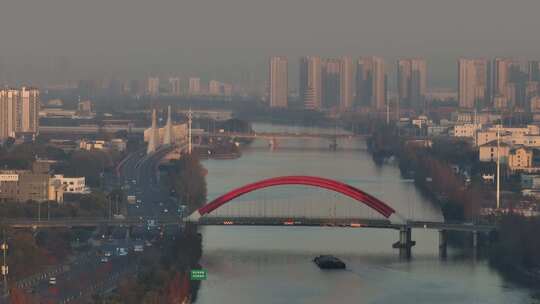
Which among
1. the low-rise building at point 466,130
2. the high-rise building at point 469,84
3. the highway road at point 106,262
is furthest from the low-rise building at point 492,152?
the high-rise building at point 469,84

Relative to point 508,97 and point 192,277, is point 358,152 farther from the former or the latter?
point 192,277

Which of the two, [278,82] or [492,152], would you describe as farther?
[278,82]

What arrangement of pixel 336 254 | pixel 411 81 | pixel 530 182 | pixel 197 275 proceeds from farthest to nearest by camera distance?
pixel 411 81, pixel 530 182, pixel 336 254, pixel 197 275

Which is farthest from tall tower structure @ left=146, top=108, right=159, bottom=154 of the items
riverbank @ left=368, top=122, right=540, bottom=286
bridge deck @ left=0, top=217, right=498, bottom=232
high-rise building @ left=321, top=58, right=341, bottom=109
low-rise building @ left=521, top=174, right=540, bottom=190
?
high-rise building @ left=321, top=58, right=341, bottom=109

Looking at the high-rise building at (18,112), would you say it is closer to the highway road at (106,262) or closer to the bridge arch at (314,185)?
the highway road at (106,262)

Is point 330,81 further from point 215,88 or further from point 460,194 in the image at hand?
point 460,194

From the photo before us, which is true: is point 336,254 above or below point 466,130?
below

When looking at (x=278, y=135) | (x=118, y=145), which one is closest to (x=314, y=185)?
(x=118, y=145)
